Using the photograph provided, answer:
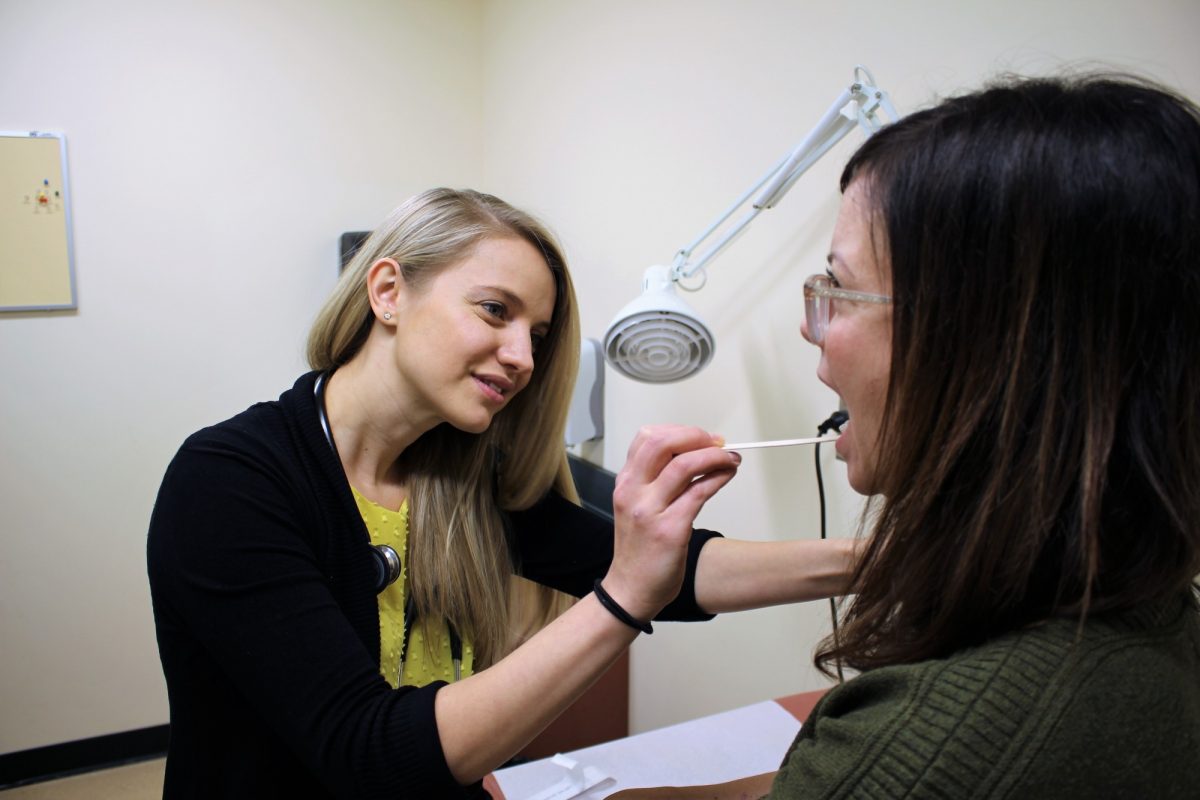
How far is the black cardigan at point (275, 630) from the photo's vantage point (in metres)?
0.82

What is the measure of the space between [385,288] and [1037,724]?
3.14ft

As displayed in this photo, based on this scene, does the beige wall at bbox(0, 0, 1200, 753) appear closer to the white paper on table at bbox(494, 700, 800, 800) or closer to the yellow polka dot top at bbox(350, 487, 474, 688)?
the white paper on table at bbox(494, 700, 800, 800)

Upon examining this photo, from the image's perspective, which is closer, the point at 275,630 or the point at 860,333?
the point at 860,333

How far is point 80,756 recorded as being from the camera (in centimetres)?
252

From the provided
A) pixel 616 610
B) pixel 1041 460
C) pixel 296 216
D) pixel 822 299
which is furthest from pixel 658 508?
pixel 296 216

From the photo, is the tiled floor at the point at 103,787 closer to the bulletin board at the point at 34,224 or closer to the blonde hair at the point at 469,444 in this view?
the bulletin board at the point at 34,224

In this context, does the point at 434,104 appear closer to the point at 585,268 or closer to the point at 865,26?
the point at 585,268

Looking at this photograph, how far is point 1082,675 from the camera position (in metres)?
0.51

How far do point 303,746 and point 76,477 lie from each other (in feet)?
6.97

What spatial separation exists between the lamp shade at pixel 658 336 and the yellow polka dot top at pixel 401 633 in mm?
431

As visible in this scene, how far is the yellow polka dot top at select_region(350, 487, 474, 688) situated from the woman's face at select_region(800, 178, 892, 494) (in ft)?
2.27

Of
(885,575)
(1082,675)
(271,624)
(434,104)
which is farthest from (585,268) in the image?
(1082,675)

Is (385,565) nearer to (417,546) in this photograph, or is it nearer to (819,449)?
(417,546)

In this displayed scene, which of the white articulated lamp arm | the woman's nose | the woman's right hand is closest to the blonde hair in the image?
the woman's nose
